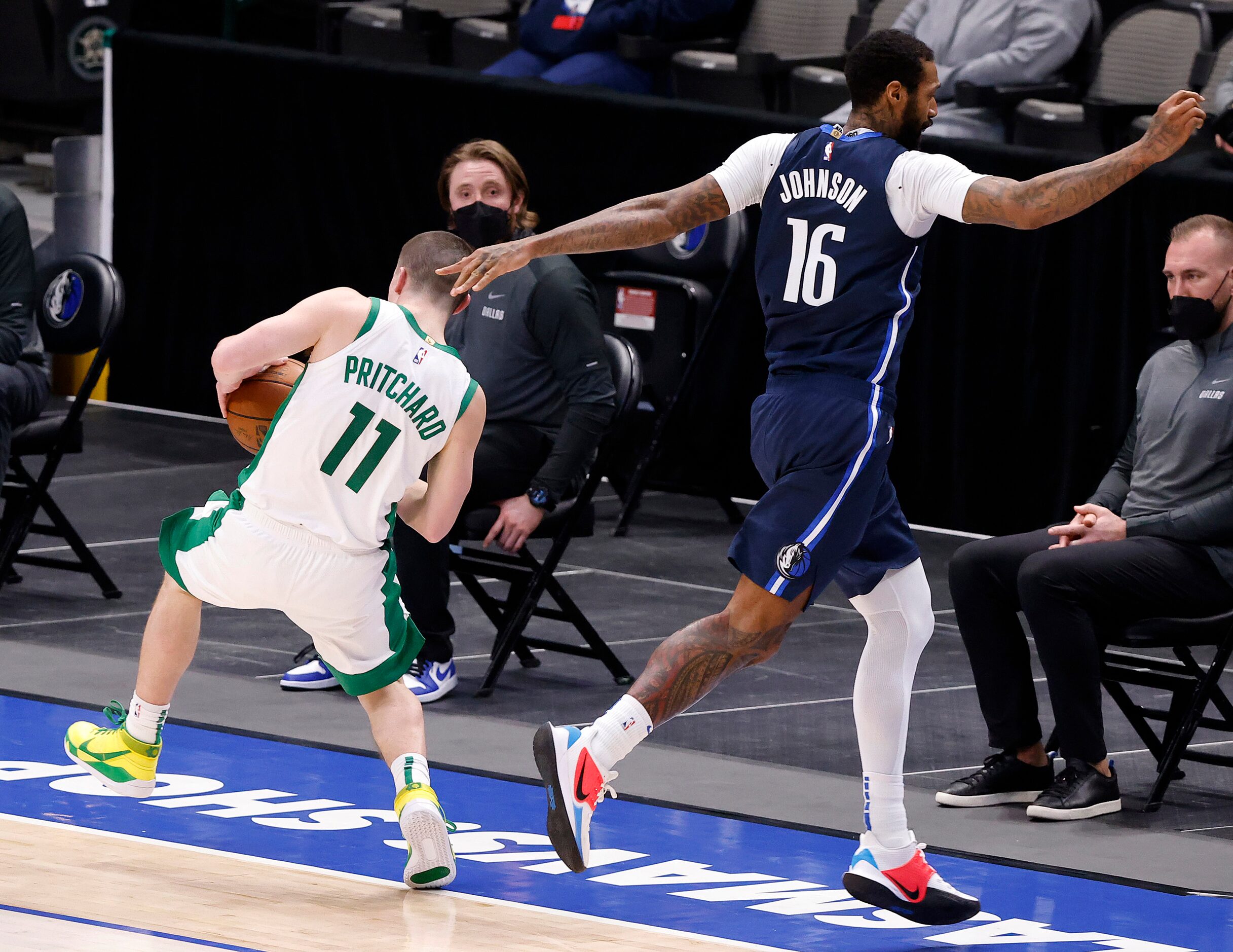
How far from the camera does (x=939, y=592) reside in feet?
25.7

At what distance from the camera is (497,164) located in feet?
20.6

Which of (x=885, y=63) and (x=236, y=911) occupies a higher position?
(x=885, y=63)

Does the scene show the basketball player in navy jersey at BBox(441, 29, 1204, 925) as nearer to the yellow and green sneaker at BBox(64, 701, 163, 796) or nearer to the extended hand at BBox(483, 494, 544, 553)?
the yellow and green sneaker at BBox(64, 701, 163, 796)

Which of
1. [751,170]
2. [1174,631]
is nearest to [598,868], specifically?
[751,170]

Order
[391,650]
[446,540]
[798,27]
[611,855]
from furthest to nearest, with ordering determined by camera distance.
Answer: [798,27] → [446,540] → [611,855] → [391,650]

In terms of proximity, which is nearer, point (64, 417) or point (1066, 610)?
point (1066, 610)

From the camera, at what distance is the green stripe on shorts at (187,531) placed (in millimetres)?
4543

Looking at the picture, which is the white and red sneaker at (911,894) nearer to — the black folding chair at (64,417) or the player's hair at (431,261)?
A: the player's hair at (431,261)

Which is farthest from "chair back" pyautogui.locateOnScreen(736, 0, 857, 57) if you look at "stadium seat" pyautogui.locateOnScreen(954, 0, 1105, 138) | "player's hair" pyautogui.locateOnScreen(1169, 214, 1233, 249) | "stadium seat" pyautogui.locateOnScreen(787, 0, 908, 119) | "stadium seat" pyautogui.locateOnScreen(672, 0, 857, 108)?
"player's hair" pyautogui.locateOnScreen(1169, 214, 1233, 249)

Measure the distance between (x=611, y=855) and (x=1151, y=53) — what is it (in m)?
5.50

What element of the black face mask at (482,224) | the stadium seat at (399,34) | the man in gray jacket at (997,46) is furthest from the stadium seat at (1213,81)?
the stadium seat at (399,34)

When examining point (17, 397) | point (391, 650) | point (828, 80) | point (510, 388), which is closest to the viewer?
point (391, 650)

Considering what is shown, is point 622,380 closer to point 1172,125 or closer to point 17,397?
point 17,397

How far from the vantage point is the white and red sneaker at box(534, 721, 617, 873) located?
13.7 feet
